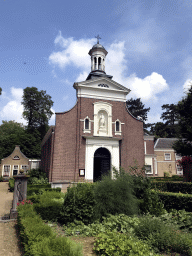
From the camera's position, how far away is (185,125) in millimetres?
16281

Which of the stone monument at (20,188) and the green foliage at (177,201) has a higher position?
the stone monument at (20,188)

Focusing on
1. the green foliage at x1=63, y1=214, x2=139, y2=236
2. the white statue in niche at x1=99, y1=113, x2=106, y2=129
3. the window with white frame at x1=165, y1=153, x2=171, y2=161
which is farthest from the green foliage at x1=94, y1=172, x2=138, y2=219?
the window with white frame at x1=165, y1=153, x2=171, y2=161

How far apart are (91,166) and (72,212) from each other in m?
13.3

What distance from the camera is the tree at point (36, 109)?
151ft

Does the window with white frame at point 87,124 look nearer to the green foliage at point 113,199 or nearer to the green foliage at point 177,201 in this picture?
the green foliage at point 177,201

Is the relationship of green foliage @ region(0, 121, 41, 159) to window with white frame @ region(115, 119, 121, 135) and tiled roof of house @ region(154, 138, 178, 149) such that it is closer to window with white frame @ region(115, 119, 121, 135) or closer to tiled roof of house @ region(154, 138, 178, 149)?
tiled roof of house @ region(154, 138, 178, 149)

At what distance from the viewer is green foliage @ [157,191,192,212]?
355 inches

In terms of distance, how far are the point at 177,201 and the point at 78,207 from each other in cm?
532

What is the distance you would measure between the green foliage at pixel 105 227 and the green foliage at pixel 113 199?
51 cm

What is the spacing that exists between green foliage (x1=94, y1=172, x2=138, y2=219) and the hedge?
2.75 meters

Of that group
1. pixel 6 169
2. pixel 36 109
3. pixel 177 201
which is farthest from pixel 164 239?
pixel 36 109

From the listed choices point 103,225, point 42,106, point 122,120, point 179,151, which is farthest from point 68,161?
point 42,106

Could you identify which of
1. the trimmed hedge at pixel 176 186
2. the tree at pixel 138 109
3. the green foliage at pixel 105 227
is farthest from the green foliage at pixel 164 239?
the tree at pixel 138 109

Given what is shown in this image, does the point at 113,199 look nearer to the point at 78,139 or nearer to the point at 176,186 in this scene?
the point at 176,186
